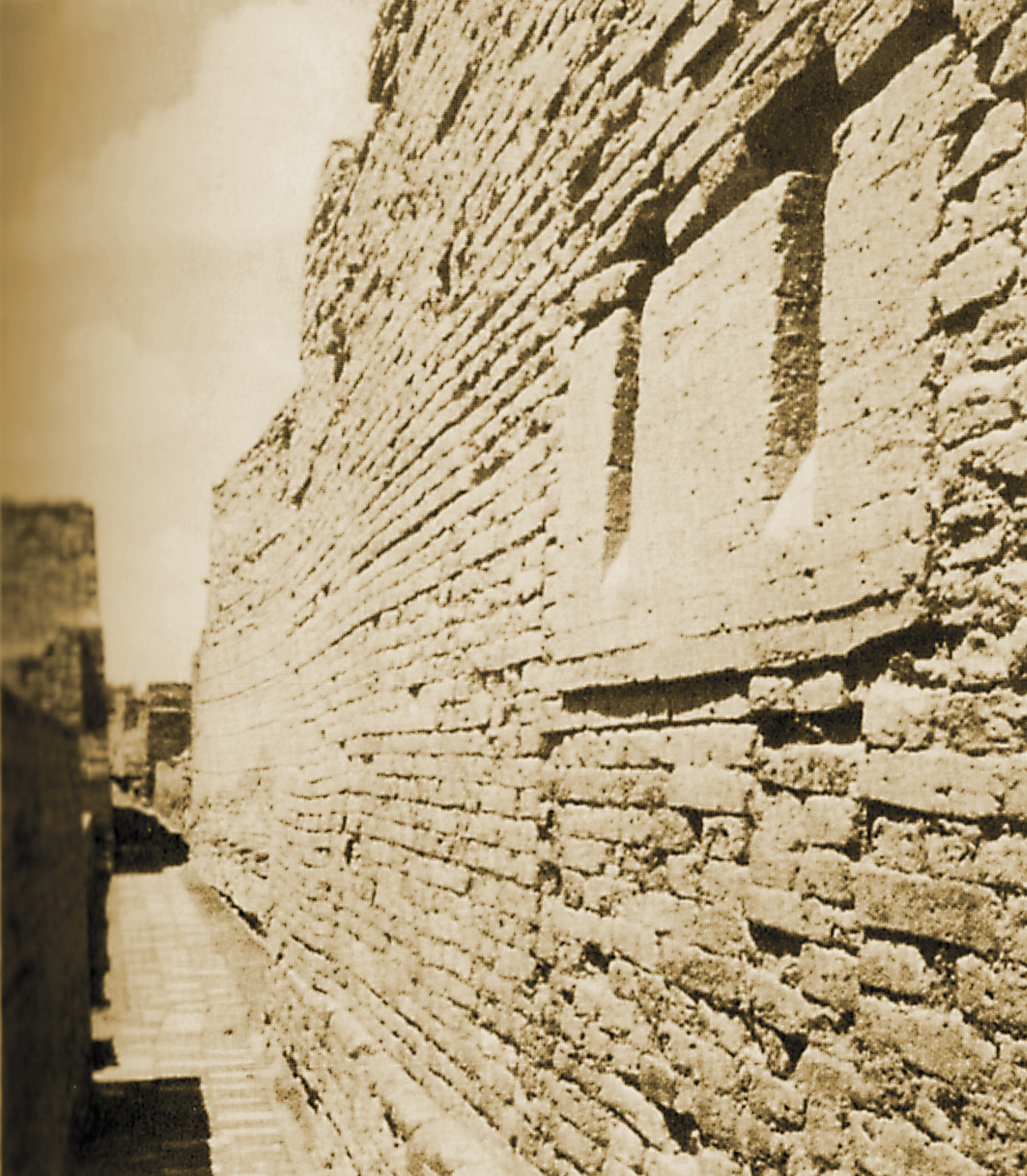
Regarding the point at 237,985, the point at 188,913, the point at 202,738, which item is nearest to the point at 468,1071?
the point at 237,985

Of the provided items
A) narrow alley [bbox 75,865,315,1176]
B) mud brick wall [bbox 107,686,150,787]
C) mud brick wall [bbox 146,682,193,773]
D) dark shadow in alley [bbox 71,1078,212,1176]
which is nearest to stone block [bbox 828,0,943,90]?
narrow alley [bbox 75,865,315,1176]

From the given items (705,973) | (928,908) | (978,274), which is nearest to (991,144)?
(978,274)

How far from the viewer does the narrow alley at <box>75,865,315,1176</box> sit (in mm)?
→ 4922

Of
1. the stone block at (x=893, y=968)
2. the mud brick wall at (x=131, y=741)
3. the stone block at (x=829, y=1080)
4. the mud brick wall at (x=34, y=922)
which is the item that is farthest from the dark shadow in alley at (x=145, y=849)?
the mud brick wall at (x=34, y=922)

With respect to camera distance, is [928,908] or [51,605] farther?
[928,908]

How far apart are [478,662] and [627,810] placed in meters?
1.26

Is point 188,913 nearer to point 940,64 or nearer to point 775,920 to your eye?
point 775,920

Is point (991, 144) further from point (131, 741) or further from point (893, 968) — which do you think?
point (131, 741)

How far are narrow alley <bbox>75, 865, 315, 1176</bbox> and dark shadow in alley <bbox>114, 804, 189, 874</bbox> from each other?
9.30 feet

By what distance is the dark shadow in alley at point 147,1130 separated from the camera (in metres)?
4.25

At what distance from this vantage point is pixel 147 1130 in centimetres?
496

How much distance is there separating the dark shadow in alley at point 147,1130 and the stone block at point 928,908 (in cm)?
240

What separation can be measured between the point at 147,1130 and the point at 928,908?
409cm

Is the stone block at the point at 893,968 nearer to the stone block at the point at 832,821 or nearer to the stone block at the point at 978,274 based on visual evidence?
the stone block at the point at 832,821
